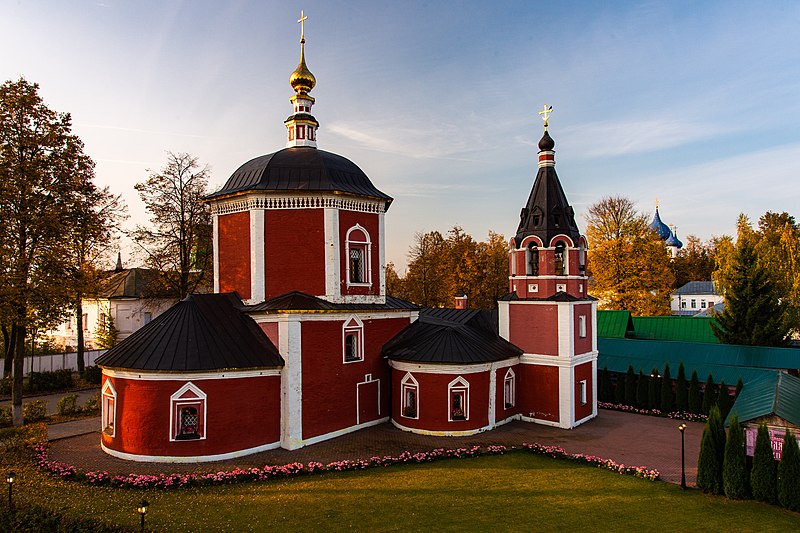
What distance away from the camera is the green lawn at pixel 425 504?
9953 mm

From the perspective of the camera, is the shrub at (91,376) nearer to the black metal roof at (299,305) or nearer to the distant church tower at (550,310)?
the black metal roof at (299,305)

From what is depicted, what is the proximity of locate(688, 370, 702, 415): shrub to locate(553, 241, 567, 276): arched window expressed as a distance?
645 cm

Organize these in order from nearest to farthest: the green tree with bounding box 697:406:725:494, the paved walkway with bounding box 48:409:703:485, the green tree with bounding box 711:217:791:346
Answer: the green tree with bounding box 697:406:725:494 < the paved walkway with bounding box 48:409:703:485 < the green tree with bounding box 711:217:791:346

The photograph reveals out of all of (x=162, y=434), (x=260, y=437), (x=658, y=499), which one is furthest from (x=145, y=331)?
(x=658, y=499)

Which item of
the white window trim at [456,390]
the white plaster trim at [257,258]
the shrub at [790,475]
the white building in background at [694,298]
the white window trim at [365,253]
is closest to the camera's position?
the shrub at [790,475]

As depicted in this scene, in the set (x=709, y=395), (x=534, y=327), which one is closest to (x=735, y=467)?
(x=534, y=327)

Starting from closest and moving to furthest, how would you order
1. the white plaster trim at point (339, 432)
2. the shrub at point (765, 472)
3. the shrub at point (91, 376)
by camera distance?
the shrub at point (765, 472)
the white plaster trim at point (339, 432)
the shrub at point (91, 376)

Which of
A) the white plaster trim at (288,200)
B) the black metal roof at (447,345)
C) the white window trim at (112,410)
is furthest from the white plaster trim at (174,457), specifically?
the white plaster trim at (288,200)

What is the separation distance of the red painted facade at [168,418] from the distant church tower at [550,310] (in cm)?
925

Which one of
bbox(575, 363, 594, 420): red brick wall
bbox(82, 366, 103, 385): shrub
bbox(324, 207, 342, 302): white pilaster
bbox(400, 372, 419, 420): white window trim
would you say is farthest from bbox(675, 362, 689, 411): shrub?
bbox(82, 366, 103, 385): shrub

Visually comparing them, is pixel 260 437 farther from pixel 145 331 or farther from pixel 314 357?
pixel 145 331

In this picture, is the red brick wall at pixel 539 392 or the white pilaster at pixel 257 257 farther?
the red brick wall at pixel 539 392

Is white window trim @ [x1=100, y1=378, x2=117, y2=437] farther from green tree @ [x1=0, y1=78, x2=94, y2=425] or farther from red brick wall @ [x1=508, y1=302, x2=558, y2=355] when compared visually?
red brick wall @ [x1=508, y1=302, x2=558, y2=355]

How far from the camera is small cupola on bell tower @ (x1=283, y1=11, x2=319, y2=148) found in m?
18.5
